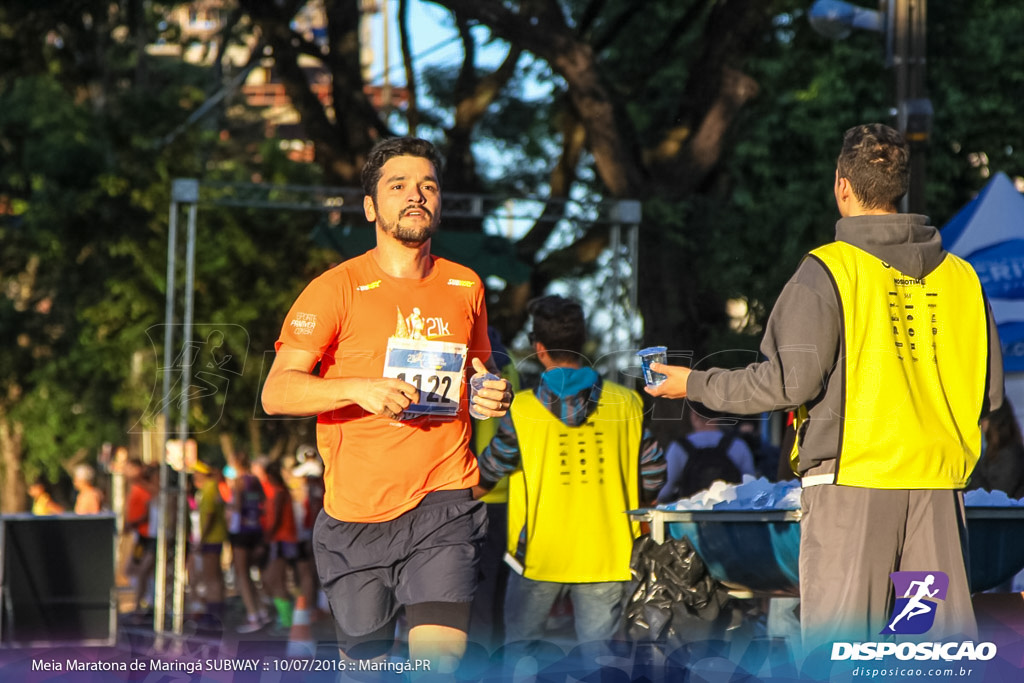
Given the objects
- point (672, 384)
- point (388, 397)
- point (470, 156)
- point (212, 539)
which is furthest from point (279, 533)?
point (388, 397)

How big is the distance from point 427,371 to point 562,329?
2.03 m

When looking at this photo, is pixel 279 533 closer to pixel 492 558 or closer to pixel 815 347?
pixel 492 558

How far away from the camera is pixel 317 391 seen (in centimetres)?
443

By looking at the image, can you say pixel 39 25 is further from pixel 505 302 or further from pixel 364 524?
pixel 364 524

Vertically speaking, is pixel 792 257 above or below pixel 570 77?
below

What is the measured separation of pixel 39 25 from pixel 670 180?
8076 millimetres

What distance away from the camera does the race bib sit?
4.63m

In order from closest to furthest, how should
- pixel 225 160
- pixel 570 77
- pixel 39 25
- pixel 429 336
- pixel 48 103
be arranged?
pixel 429 336 < pixel 570 77 < pixel 39 25 < pixel 48 103 < pixel 225 160

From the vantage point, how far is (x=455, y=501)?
4664mm

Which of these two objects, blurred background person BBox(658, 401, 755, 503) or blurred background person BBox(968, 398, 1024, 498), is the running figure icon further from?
blurred background person BBox(968, 398, 1024, 498)

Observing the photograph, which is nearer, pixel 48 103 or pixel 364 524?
pixel 364 524

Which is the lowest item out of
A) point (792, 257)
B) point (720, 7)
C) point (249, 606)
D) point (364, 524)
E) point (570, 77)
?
point (249, 606)

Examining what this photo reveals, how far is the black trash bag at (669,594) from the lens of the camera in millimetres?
6500

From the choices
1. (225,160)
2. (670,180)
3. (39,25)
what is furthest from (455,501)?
(225,160)
